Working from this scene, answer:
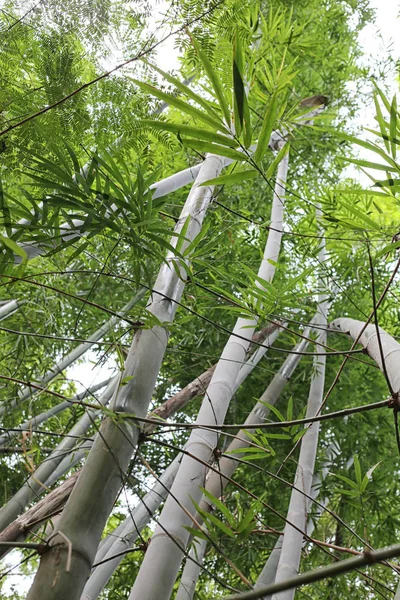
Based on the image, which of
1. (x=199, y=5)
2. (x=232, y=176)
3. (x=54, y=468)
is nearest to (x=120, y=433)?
(x=232, y=176)

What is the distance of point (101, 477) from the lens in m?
0.91

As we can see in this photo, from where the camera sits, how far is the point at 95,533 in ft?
2.78

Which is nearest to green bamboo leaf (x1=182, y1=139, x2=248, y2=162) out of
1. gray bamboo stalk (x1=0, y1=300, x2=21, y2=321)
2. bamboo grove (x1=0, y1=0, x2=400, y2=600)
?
bamboo grove (x1=0, y1=0, x2=400, y2=600)

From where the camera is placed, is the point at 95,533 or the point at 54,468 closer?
the point at 95,533

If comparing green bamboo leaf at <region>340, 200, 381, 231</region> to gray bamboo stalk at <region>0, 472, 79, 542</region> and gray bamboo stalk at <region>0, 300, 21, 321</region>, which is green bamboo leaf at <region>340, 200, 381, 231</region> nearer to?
gray bamboo stalk at <region>0, 472, 79, 542</region>

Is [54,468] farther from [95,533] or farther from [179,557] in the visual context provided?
[95,533]

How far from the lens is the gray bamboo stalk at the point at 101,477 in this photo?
78 cm

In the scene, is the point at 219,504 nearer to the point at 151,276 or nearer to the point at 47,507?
the point at 151,276

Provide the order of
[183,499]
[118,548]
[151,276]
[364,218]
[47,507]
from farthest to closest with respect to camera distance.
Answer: [118,548] → [47,507] → [151,276] → [183,499] → [364,218]

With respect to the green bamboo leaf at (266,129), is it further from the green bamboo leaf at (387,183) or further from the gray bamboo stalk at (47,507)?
the gray bamboo stalk at (47,507)

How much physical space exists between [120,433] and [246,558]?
2.58 metres

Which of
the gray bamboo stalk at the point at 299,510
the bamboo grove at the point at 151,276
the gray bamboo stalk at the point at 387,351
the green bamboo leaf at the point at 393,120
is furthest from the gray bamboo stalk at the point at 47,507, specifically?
the green bamboo leaf at the point at 393,120

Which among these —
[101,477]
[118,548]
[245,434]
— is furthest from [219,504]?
[118,548]

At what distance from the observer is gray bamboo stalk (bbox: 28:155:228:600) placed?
30.6 inches
